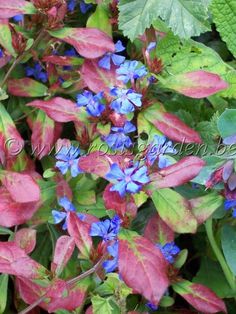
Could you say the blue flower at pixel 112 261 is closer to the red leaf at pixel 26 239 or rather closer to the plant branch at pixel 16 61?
the red leaf at pixel 26 239

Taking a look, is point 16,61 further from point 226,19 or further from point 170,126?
point 226,19

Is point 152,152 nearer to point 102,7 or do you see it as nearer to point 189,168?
point 189,168

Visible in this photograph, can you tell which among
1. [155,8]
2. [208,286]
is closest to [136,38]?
[155,8]

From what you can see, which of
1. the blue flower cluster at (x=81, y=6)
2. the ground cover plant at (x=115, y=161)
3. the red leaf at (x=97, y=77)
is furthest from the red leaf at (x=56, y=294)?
the blue flower cluster at (x=81, y=6)

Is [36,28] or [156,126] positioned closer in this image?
[156,126]

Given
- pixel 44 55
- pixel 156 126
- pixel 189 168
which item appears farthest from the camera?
pixel 44 55

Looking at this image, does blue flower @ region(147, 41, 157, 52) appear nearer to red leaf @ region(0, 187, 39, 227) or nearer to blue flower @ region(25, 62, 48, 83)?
blue flower @ region(25, 62, 48, 83)

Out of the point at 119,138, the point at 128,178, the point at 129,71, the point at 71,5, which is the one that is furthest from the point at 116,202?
the point at 71,5
